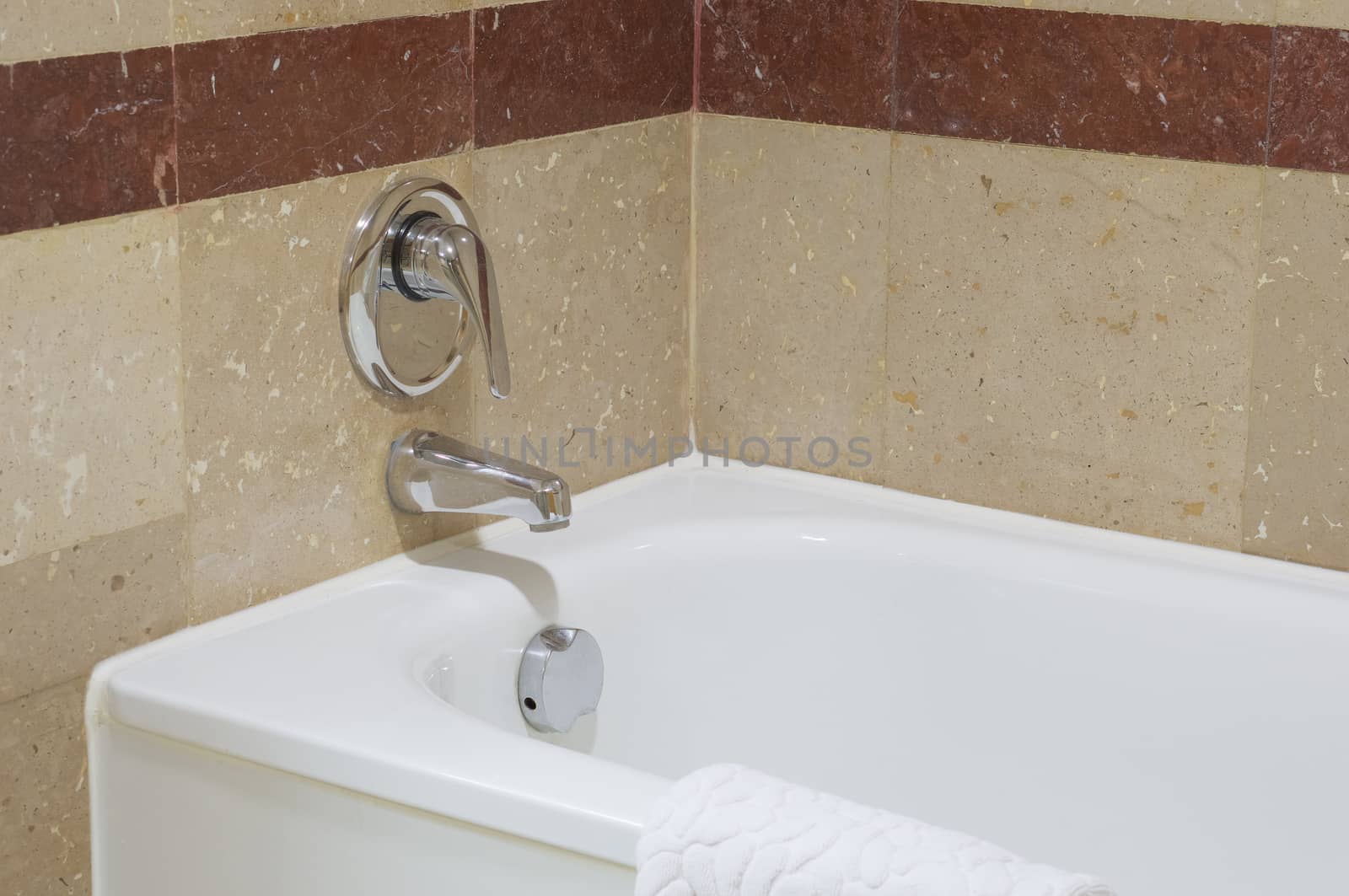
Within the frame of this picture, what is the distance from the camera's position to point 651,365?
159cm

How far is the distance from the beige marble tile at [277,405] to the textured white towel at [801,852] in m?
0.45

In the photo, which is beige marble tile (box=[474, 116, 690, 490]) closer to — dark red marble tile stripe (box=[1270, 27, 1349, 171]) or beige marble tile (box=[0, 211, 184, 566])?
beige marble tile (box=[0, 211, 184, 566])

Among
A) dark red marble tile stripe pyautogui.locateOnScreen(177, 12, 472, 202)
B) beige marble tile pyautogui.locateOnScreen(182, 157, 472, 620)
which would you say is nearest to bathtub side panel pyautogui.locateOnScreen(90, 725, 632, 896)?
beige marble tile pyautogui.locateOnScreen(182, 157, 472, 620)

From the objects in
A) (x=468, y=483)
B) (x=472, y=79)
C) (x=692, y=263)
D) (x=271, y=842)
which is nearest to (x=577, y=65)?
(x=472, y=79)

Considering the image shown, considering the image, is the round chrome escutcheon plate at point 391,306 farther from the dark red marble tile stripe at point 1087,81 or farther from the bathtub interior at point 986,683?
the dark red marble tile stripe at point 1087,81

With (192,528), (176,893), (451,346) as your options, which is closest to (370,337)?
(451,346)

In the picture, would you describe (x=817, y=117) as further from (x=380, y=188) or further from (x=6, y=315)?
(x=6, y=315)

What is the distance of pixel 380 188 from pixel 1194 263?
2.19ft

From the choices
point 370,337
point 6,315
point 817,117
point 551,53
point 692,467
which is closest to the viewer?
point 6,315

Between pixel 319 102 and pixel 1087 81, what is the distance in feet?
2.08

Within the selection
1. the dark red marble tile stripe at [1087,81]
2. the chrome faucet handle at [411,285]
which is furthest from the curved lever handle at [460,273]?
the dark red marble tile stripe at [1087,81]

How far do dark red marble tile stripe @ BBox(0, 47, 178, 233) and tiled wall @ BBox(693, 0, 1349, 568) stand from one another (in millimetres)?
627

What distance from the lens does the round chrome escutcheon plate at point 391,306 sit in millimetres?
1261

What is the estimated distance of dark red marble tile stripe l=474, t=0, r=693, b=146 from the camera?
1.35m
